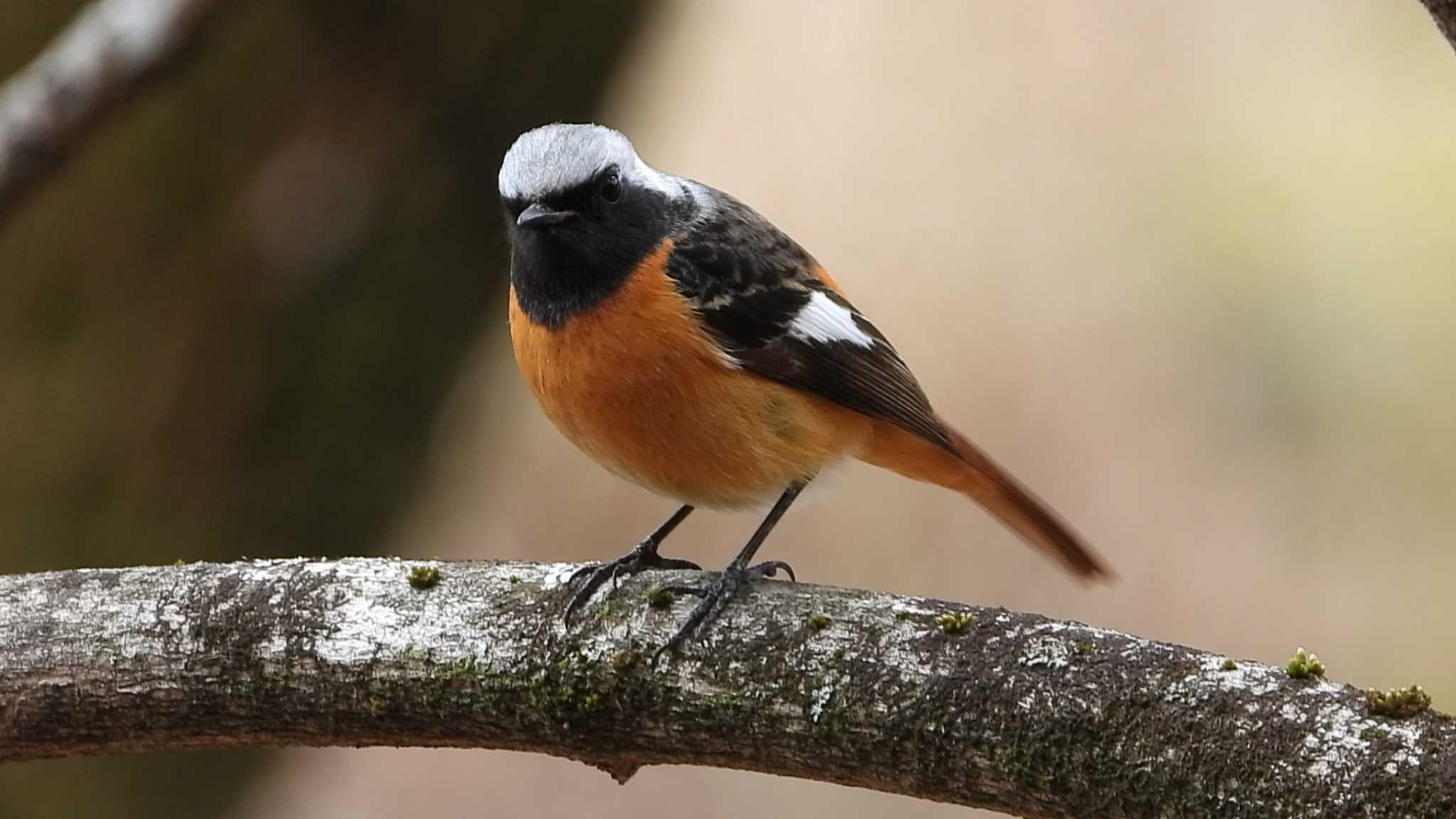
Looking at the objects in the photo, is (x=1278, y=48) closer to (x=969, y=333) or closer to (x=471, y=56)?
(x=969, y=333)

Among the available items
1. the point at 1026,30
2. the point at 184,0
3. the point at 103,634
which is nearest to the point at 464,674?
the point at 103,634

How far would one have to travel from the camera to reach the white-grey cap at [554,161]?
3244 millimetres

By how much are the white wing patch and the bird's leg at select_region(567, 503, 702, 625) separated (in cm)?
52

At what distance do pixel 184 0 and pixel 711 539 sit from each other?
10.8ft

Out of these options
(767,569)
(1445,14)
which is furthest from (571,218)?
(1445,14)

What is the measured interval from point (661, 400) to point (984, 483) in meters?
1.17

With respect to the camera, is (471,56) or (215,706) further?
(471,56)

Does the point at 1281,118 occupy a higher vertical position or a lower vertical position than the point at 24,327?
higher

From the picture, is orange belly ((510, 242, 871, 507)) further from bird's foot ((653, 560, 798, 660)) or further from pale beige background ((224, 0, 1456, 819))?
pale beige background ((224, 0, 1456, 819))

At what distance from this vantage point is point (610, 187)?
3389mm

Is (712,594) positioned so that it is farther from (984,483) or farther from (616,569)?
(984,483)

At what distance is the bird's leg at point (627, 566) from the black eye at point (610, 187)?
78 cm

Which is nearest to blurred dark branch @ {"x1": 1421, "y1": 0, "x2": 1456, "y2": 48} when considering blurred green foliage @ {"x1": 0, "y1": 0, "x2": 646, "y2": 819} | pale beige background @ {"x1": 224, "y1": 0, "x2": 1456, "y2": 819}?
blurred green foliage @ {"x1": 0, "y1": 0, "x2": 646, "y2": 819}

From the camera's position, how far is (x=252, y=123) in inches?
159
